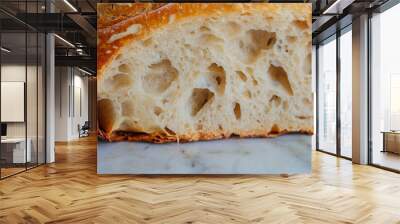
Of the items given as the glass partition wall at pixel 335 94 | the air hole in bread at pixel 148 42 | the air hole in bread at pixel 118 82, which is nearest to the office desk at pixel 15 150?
the air hole in bread at pixel 118 82

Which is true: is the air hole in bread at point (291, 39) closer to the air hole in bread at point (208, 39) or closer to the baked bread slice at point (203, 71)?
the baked bread slice at point (203, 71)

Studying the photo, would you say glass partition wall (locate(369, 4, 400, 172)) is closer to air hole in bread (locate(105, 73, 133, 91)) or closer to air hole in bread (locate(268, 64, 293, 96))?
air hole in bread (locate(268, 64, 293, 96))

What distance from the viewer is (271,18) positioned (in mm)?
6035

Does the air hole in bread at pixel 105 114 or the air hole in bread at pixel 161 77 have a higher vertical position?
the air hole in bread at pixel 161 77

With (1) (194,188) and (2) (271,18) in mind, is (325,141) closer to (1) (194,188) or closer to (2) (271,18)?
(2) (271,18)

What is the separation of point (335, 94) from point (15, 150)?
7.57m

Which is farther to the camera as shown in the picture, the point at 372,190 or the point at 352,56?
the point at 352,56

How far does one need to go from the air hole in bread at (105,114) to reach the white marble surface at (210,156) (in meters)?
0.30

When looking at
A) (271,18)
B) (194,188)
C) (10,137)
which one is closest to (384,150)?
(271,18)

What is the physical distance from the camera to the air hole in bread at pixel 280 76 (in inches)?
237

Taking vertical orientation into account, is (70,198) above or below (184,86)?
below

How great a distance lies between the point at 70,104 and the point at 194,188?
38.6 feet

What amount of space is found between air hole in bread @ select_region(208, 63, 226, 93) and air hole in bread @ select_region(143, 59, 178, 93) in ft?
2.00

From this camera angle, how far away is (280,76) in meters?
6.05
